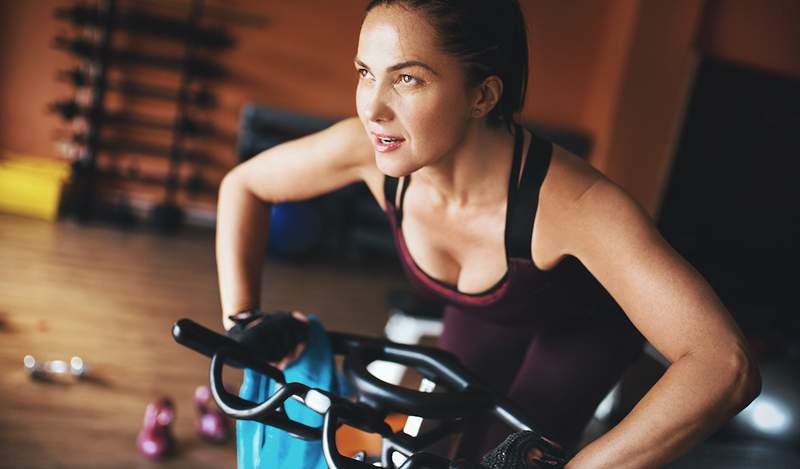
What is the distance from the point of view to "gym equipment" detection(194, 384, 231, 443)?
1967 millimetres

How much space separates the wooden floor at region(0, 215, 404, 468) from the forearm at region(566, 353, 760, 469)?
1437 millimetres

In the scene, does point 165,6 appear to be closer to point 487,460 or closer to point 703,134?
point 703,134

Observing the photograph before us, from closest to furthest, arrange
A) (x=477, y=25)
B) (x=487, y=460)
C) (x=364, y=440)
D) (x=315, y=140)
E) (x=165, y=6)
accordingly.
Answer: (x=487, y=460)
(x=477, y=25)
(x=315, y=140)
(x=364, y=440)
(x=165, y=6)

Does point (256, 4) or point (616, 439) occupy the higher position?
point (256, 4)

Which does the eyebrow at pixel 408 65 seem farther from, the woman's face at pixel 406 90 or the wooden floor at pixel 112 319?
the wooden floor at pixel 112 319

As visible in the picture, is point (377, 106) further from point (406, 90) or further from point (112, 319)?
point (112, 319)

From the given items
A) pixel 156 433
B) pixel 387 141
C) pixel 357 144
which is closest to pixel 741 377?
pixel 387 141

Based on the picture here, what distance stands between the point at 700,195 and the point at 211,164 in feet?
9.90

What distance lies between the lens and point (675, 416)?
0.68 metres

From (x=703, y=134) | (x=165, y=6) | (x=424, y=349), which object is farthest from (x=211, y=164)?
(x=424, y=349)

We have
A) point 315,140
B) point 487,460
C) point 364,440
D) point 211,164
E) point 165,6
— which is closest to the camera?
point 487,460

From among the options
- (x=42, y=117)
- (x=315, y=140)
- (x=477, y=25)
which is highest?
(x=477, y=25)

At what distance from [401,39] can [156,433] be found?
1.48 metres

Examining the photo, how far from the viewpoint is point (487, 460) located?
64 centimetres
